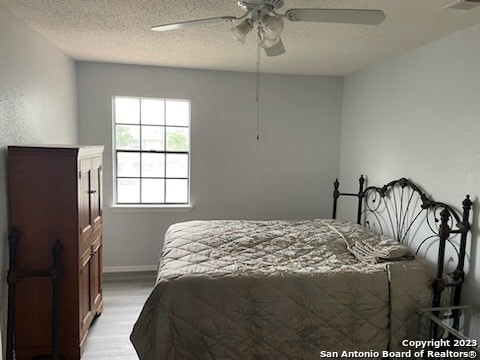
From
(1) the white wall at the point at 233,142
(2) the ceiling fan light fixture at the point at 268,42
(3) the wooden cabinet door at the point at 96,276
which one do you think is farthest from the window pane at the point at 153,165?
(2) the ceiling fan light fixture at the point at 268,42

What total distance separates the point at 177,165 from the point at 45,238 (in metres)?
2.11

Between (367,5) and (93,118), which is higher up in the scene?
(367,5)

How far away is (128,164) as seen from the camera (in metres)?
4.29

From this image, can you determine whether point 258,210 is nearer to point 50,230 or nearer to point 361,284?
point 361,284

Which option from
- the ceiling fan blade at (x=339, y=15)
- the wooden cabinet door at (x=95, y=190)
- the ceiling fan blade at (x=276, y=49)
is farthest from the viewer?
the wooden cabinet door at (x=95, y=190)

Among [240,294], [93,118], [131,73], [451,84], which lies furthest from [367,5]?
[93,118]

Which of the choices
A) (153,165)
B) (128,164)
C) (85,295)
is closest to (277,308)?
(85,295)

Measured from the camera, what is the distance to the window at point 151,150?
425 centimetres

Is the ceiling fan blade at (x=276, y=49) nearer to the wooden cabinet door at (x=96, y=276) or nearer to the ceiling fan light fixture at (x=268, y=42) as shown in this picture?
the ceiling fan light fixture at (x=268, y=42)

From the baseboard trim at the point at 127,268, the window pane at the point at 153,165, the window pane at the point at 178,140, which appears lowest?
the baseboard trim at the point at 127,268

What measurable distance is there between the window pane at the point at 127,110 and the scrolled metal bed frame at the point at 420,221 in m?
2.49

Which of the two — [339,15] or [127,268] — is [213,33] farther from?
[127,268]

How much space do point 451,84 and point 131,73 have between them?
3.17 m

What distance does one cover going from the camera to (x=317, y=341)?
2.28m
